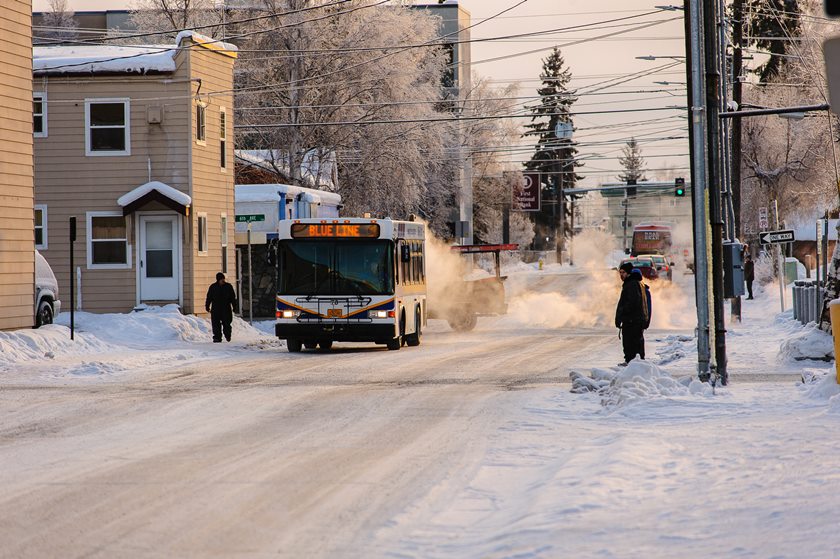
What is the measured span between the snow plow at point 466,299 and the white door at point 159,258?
7522mm

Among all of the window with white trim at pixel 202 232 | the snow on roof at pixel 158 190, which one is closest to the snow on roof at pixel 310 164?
the window with white trim at pixel 202 232

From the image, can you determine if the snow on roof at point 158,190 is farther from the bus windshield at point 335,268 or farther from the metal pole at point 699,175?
the metal pole at point 699,175

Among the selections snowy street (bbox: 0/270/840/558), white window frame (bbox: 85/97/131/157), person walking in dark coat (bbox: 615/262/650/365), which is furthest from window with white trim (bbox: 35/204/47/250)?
person walking in dark coat (bbox: 615/262/650/365)

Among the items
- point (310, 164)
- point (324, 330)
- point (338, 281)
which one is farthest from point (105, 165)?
point (310, 164)

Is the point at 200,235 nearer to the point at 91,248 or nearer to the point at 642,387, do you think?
the point at 91,248

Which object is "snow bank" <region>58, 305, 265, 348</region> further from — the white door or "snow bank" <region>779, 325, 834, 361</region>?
"snow bank" <region>779, 325, 834, 361</region>

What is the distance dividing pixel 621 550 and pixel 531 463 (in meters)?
4.04

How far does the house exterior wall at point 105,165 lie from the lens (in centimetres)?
3600

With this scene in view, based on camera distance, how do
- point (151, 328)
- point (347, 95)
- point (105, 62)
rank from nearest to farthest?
point (151, 328), point (105, 62), point (347, 95)

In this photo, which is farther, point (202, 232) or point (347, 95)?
point (347, 95)

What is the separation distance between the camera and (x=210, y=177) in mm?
37719

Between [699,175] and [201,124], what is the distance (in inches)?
855

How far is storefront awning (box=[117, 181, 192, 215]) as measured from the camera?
1388 inches

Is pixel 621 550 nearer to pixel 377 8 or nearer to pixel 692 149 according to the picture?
pixel 692 149
